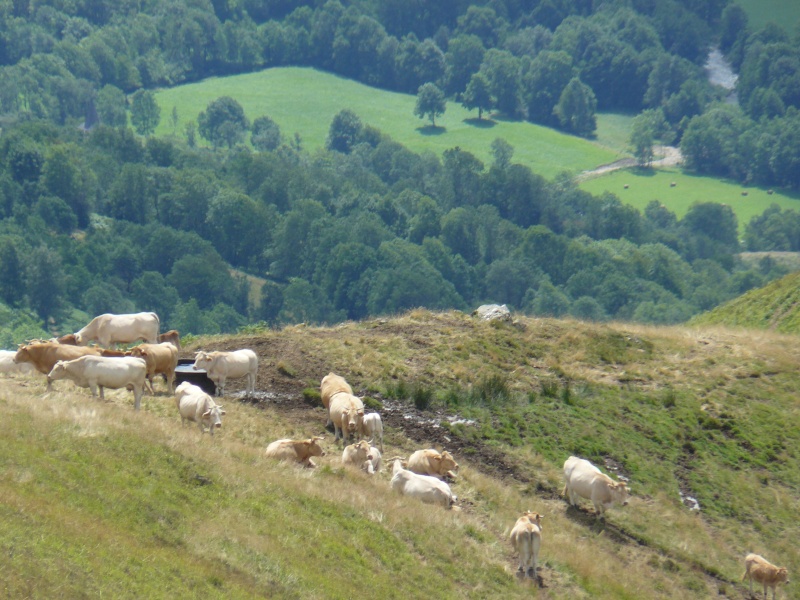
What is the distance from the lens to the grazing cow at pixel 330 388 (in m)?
30.4

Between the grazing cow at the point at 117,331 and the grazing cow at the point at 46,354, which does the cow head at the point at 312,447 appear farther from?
the grazing cow at the point at 117,331

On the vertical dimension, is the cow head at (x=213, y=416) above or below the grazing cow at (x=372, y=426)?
above

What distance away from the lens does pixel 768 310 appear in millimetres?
54312

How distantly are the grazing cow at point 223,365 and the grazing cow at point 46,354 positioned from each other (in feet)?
10.8

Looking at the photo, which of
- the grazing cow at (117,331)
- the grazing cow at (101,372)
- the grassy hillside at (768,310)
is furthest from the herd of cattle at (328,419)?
the grassy hillside at (768,310)

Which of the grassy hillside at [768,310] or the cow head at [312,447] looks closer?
the cow head at [312,447]

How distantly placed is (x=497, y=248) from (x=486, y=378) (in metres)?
157

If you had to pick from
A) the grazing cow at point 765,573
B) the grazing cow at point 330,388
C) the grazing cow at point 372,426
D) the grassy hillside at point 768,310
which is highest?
the grazing cow at point 372,426

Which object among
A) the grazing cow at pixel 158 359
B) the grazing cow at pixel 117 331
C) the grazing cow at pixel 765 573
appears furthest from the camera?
the grazing cow at pixel 117 331

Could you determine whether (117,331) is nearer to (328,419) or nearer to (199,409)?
(328,419)

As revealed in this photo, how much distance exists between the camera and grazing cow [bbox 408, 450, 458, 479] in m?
27.8

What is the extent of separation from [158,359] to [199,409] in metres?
3.13

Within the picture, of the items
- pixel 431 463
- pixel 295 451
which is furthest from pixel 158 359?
pixel 431 463

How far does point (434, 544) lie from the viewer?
23.7 meters
